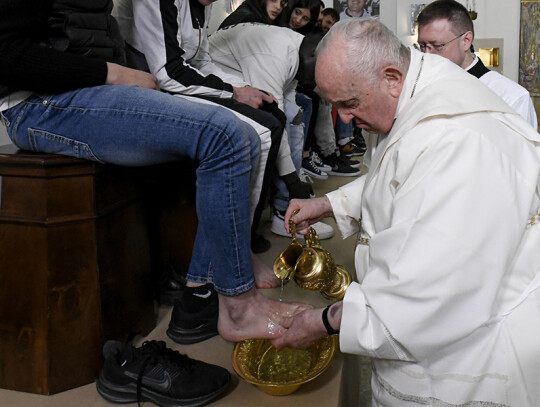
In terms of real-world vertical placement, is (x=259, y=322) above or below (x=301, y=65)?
below

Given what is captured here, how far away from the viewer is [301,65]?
3.11 m

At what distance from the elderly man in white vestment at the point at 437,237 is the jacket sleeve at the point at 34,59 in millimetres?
680

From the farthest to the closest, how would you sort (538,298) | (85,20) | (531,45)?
(531,45) < (85,20) < (538,298)

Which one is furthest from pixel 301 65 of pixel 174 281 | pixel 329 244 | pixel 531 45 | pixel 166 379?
pixel 531 45

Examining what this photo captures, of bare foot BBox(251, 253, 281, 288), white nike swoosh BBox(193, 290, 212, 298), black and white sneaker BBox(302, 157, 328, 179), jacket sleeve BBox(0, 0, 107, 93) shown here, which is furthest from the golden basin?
black and white sneaker BBox(302, 157, 328, 179)

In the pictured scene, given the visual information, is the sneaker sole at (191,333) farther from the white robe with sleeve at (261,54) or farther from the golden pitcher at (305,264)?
the white robe with sleeve at (261,54)

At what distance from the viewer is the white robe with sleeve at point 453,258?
3.74 feet

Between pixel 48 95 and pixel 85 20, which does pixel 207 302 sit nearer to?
pixel 48 95

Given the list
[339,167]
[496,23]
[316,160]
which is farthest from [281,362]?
[496,23]

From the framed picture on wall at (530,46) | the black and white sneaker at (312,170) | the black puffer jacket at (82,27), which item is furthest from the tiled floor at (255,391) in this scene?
the framed picture on wall at (530,46)

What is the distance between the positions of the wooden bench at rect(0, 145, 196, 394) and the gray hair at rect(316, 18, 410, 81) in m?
0.78

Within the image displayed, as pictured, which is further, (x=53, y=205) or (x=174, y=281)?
A: (x=174, y=281)

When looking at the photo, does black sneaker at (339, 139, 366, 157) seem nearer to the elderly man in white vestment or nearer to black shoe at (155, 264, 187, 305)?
black shoe at (155, 264, 187, 305)

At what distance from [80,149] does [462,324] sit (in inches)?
43.2
